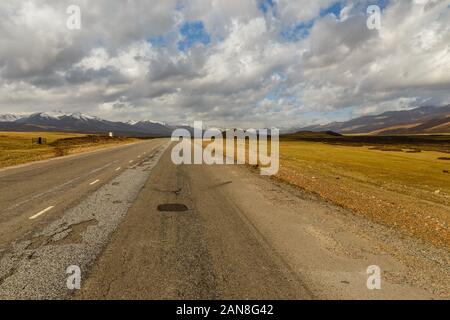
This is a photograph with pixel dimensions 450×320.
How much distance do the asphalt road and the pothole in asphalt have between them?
0.04m

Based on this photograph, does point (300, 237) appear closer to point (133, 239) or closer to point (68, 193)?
point (133, 239)

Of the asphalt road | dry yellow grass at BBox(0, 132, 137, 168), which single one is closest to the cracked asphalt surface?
the asphalt road

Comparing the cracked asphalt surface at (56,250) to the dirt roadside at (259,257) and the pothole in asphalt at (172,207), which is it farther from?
the pothole in asphalt at (172,207)

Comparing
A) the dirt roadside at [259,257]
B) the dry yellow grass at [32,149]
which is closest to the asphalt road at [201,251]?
the dirt roadside at [259,257]

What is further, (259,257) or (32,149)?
(32,149)

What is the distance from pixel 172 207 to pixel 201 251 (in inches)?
180

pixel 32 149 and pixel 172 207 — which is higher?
pixel 32 149

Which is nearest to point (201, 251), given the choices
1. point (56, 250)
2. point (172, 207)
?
point (56, 250)

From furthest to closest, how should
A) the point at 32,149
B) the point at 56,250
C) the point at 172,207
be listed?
the point at 32,149
the point at 172,207
the point at 56,250

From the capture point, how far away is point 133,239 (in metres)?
7.80

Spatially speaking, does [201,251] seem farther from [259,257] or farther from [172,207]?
[172,207]

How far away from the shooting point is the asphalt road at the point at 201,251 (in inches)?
213

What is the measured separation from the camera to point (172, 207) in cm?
1150

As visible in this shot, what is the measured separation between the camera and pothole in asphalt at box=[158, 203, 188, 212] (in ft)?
36.5
